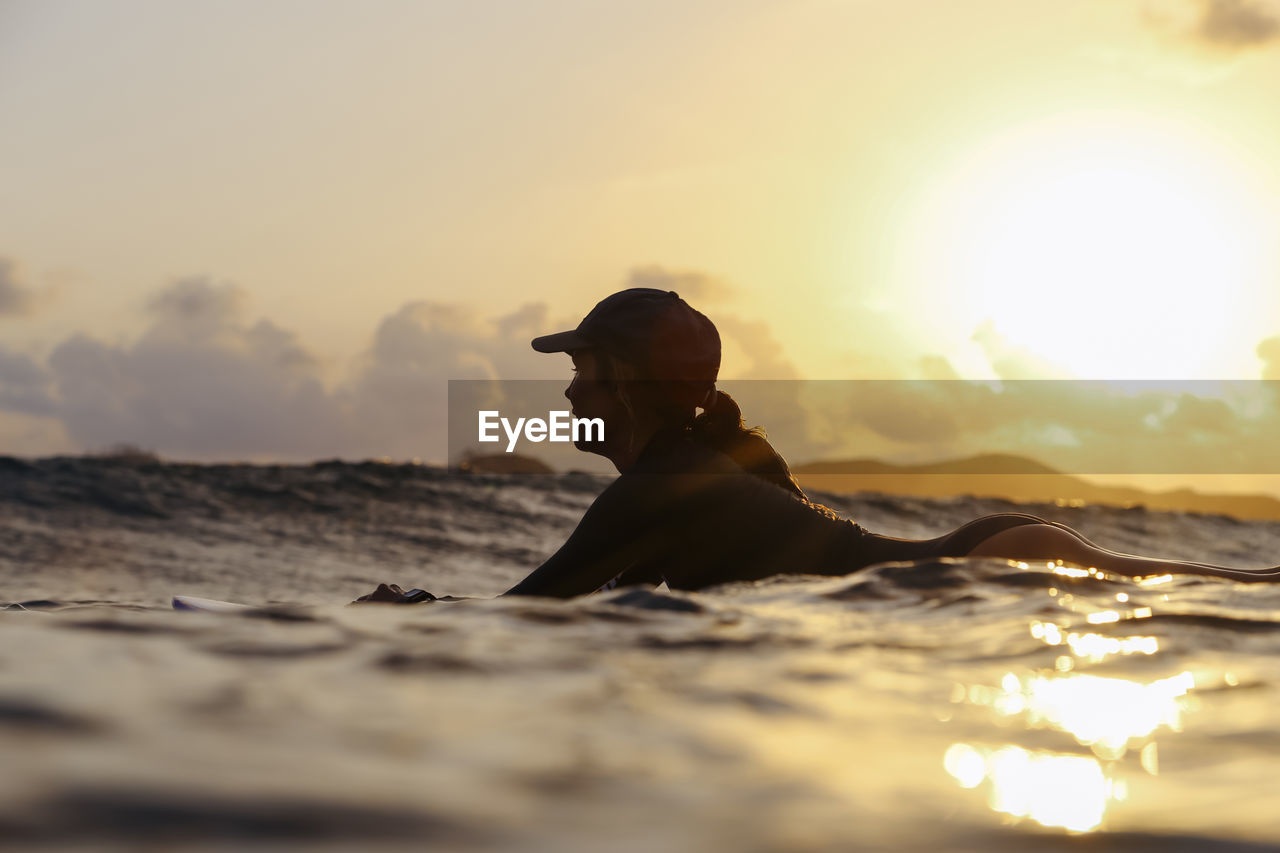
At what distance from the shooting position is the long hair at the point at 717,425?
3.03m

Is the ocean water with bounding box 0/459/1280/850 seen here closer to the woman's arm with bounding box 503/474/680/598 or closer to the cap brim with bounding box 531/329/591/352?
the woman's arm with bounding box 503/474/680/598

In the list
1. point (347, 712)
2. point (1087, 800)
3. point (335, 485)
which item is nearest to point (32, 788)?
point (347, 712)

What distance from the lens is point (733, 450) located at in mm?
3072

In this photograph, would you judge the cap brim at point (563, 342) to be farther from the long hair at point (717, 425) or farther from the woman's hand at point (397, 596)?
the woman's hand at point (397, 596)

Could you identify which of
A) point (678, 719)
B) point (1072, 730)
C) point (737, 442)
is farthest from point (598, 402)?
point (1072, 730)

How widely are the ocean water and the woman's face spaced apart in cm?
68

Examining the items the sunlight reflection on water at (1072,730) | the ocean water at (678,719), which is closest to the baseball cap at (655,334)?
the ocean water at (678,719)

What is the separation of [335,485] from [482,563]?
4.27 meters

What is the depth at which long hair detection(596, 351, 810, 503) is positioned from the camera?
303 cm

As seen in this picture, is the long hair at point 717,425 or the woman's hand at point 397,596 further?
the long hair at point 717,425

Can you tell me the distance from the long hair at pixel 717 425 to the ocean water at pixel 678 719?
41 cm

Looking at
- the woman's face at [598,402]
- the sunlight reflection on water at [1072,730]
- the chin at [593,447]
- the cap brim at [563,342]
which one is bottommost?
the sunlight reflection on water at [1072,730]

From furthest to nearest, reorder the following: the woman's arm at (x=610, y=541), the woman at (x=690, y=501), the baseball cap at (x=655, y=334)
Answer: the baseball cap at (x=655, y=334) < the woman at (x=690, y=501) < the woman's arm at (x=610, y=541)

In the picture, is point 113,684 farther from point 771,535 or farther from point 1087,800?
point 771,535
